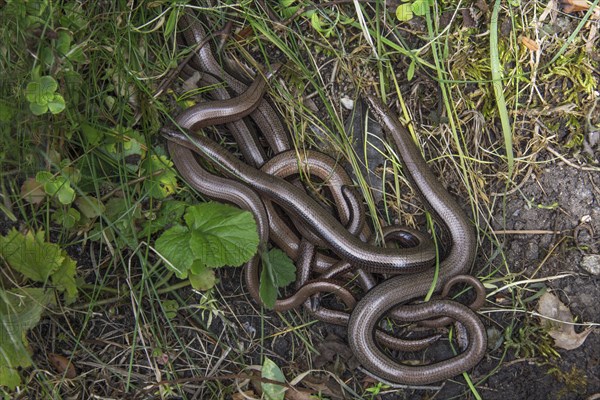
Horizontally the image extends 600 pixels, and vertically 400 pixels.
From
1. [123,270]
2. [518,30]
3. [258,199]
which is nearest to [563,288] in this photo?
[518,30]

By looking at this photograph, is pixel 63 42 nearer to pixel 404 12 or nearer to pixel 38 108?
pixel 38 108

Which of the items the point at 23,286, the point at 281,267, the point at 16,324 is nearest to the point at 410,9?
the point at 281,267

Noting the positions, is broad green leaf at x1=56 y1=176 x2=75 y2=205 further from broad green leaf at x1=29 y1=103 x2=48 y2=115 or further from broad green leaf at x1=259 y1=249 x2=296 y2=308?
broad green leaf at x1=259 y1=249 x2=296 y2=308

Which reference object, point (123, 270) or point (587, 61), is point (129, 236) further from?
point (587, 61)

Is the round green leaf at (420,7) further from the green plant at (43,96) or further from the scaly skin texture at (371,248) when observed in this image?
the green plant at (43,96)

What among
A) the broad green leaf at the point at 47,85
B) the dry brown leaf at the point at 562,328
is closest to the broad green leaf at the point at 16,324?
the broad green leaf at the point at 47,85

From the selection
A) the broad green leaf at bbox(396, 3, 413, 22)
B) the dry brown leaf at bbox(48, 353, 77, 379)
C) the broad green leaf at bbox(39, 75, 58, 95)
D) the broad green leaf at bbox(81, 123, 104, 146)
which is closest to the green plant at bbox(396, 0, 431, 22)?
the broad green leaf at bbox(396, 3, 413, 22)

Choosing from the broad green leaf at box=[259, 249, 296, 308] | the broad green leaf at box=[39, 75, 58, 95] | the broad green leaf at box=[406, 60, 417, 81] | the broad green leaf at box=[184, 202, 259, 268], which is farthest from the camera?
the broad green leaf at box=[406, 60, 417, 81]
